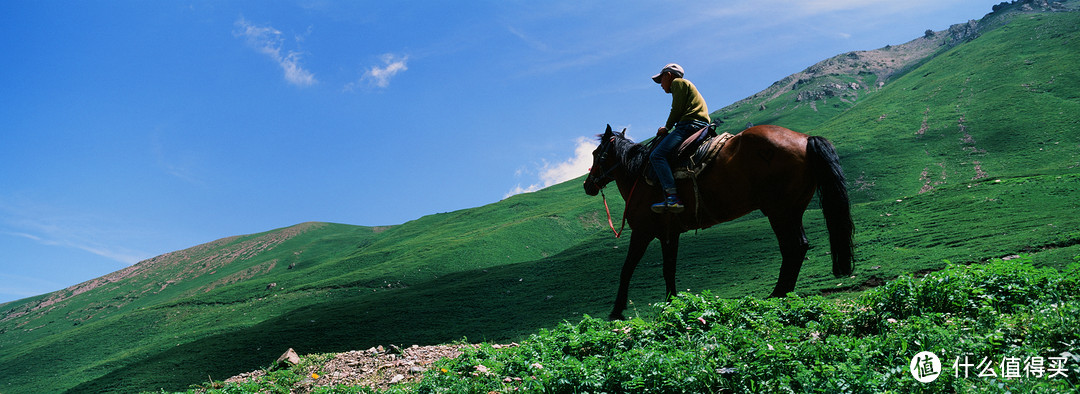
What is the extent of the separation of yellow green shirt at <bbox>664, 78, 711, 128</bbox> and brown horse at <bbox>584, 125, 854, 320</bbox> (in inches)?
33.7

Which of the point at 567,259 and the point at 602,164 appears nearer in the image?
the point at 602,164

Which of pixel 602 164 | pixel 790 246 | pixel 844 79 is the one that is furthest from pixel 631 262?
pixel 844 79

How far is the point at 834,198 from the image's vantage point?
7.69 m

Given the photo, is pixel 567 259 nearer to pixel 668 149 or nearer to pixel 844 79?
pixel 668 149

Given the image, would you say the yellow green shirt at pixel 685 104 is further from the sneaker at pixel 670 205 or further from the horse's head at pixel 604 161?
the horse's head at pixel 604 161

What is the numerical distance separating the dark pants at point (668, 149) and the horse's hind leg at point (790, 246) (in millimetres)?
1908

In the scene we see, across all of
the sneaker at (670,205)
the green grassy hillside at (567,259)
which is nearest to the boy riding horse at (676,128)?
the sneaker at (670,205)

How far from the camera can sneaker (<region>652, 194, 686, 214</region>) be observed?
29.5ft

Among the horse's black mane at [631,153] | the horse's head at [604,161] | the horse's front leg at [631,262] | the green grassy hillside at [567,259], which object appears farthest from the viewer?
the green grassy hillside at [567,259]

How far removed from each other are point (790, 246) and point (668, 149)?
258 cm

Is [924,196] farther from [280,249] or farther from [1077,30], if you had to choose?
[280,249]

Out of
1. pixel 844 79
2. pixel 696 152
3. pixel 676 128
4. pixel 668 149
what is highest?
pixel 844 79

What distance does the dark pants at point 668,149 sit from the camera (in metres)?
9.18

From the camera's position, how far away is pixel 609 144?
36.4 feet
